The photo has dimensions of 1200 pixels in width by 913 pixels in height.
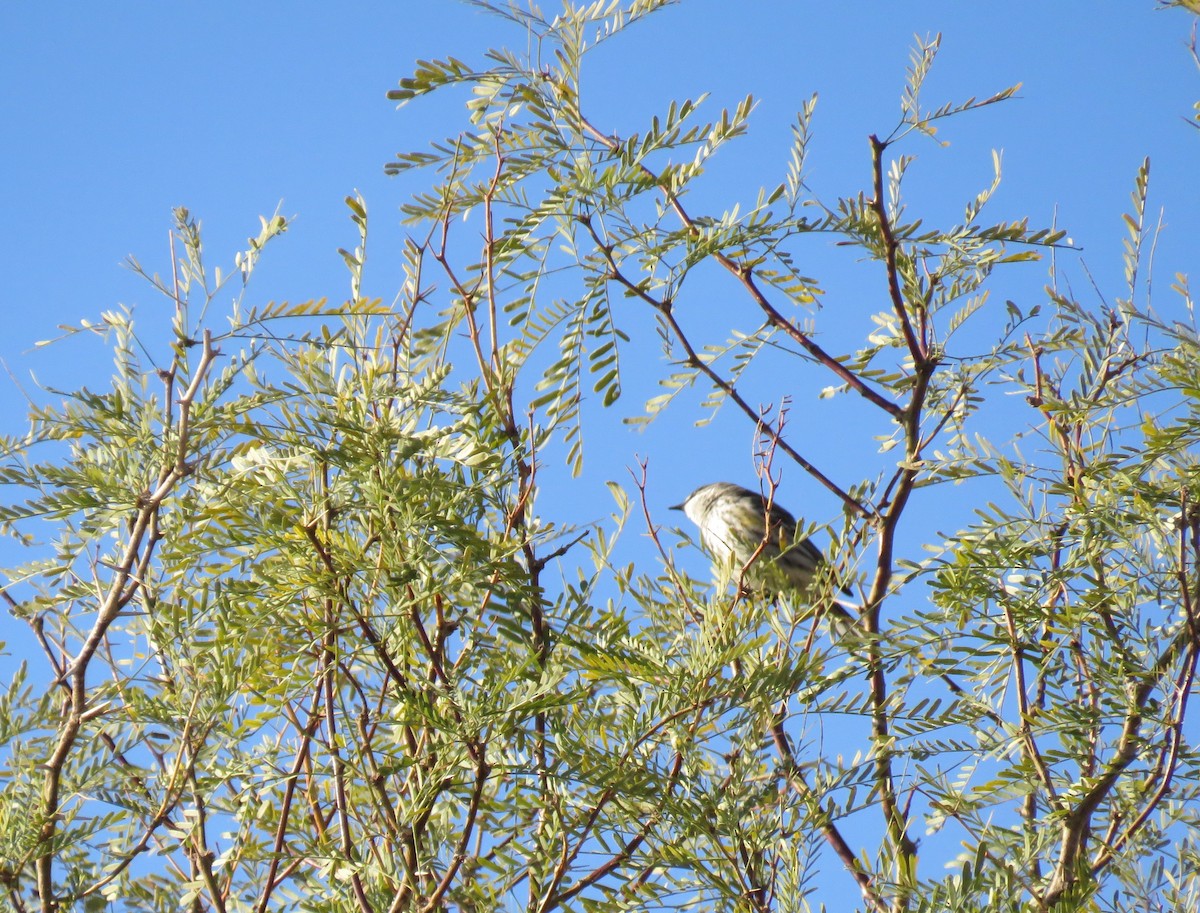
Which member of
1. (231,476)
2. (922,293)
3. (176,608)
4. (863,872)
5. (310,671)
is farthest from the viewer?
(922,293)

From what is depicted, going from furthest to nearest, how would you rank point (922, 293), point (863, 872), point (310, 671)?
1. point (922, 293)
2. point (863, 872)
3. point (310, 671)

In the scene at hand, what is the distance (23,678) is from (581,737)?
874 millimetres

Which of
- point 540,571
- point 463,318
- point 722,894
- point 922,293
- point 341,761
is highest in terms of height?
point 922,293

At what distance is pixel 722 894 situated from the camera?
5.98 feet

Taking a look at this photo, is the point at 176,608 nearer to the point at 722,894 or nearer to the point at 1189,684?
the point at 722,894

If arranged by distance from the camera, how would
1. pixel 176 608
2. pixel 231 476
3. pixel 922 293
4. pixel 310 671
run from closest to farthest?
pixel 176 608, pixel 231 476, pixel 310 671, pixel 922 293

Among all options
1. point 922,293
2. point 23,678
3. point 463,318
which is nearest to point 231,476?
point 23,678

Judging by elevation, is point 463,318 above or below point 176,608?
above

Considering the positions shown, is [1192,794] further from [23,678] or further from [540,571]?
[23,678]

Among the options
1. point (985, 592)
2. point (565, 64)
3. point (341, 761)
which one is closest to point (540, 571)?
point (341, 761)

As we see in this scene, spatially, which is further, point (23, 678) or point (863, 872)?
point (863, 872)

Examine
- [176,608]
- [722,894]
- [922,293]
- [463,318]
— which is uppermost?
[922,293]

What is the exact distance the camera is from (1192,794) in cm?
208

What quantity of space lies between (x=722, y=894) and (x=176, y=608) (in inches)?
35.6
